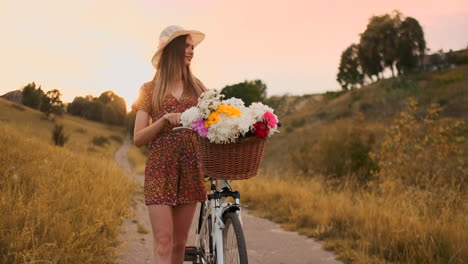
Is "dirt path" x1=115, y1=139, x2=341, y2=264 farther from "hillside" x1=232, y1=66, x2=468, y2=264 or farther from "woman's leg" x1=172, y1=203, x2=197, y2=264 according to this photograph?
"woman's leg" x1=172, y1=203, x2=197, y2=264

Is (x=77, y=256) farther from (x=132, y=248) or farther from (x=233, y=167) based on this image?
Answer: (x=233, y=167)

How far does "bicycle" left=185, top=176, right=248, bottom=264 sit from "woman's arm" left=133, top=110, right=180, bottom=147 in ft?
2.10

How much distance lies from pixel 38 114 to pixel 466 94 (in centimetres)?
3326

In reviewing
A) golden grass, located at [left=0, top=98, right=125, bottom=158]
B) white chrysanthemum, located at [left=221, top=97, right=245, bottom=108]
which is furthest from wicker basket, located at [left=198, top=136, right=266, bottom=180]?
golden grass, located at [left=0, top=98, right=125, bottom=158]

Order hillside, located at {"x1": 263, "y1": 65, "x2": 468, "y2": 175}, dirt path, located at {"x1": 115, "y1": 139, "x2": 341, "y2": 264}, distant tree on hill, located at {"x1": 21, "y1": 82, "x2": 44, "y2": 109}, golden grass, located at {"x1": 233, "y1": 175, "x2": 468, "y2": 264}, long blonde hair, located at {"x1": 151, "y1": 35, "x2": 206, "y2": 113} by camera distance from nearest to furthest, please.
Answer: long blonde hair, located at {"x1": 151, "y1": 35, "x2": 206, "y2": 113} → golden grass, located at {"x1": 233, "y1": 175, "x2": 468, "y2": 264} → dirt path, located at {"x1": 115, "y1": 139, "x2": 341, "y2": 264} → distant tree on hill, located at {"x1": 21, "y1": 82, "x2": 44, "y2": 109} → hillside, located at {"x1": 263, "y1": 65, "x2": 468, "y2": 175}

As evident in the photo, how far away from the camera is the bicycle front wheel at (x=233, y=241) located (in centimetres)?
265

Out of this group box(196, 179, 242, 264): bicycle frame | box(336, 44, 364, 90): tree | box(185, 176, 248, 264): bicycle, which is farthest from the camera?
box(336, 44, 364, 90): tree

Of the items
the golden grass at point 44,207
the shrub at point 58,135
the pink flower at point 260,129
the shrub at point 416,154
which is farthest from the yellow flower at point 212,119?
the shrub at point 58,135

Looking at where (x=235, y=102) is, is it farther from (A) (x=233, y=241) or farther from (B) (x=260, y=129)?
(A) (x=233, y=241)

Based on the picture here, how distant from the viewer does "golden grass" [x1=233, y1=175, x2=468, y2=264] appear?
4.89 metres

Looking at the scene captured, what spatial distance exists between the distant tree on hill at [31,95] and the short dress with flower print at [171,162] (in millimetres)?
5023

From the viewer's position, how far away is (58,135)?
1162cm

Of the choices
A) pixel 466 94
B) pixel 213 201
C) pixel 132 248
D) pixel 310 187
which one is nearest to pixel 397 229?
pixel 213 201

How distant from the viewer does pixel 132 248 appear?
226 inches
